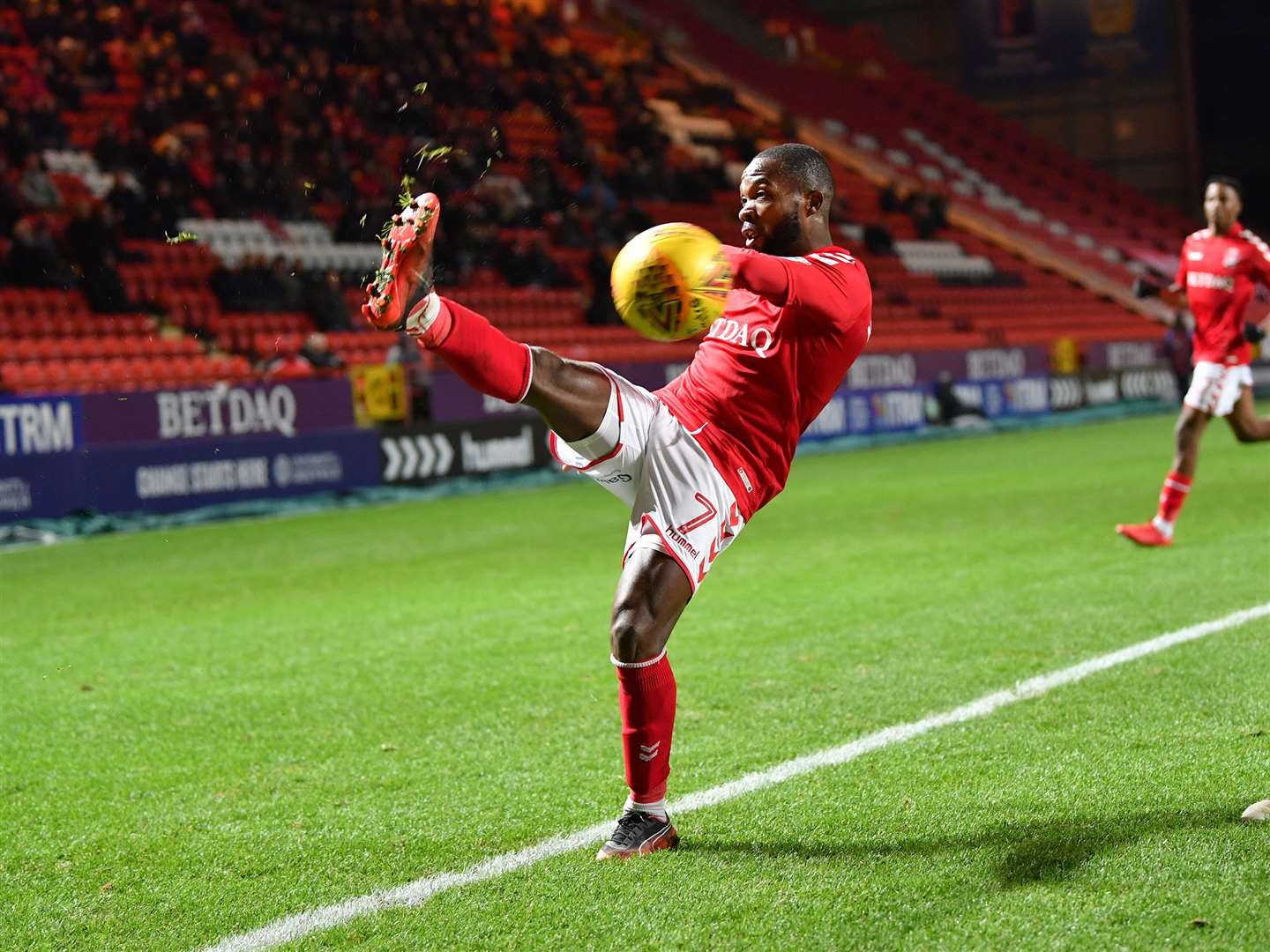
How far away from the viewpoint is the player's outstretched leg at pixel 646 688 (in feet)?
12.0

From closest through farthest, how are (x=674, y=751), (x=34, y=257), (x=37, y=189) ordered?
(x=674, y=751), (x=34, y=257), (x=37, y=189)

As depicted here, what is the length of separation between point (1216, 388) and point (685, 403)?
619 centimetres

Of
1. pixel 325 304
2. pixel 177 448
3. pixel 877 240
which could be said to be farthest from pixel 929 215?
pixel 177 448

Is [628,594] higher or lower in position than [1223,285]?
lower

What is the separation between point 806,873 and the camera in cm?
345

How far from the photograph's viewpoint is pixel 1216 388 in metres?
9.13

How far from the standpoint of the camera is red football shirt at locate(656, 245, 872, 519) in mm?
3875

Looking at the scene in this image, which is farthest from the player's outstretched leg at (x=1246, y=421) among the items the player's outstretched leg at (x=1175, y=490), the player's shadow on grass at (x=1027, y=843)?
the player's shadow on grass at (x=1027, y=843)

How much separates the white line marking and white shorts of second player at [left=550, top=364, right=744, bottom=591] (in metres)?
0.73

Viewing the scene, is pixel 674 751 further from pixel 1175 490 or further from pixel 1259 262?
pixel 1259 262

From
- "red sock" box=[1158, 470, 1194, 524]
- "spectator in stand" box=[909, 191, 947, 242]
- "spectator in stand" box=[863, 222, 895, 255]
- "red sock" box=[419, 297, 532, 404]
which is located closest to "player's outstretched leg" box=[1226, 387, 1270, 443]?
"red sock" box=[1158, 470, 1194, 524]

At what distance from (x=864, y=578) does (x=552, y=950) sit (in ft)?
18.3

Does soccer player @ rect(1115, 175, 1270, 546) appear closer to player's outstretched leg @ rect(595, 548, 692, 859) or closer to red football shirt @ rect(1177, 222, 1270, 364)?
red football shirt @ rect(1177, 222, 1270, 364)

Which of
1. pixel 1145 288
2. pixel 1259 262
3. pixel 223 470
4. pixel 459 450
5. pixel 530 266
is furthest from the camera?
pixel 530 266
